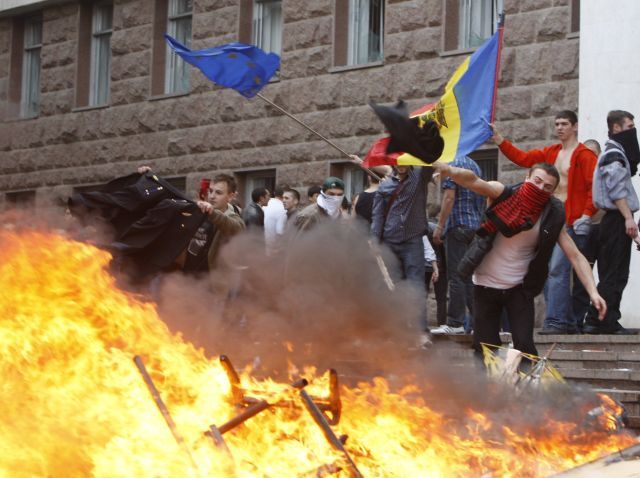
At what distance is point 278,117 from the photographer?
16781mm

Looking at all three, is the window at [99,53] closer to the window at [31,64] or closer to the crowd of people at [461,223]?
the window at [31,64]

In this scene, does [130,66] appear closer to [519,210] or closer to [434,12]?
[434,12]

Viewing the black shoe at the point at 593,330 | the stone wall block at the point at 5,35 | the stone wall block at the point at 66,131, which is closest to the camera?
the black shoe at the point at 593,330

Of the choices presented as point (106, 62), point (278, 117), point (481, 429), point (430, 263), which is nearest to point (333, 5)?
point (278, 117)

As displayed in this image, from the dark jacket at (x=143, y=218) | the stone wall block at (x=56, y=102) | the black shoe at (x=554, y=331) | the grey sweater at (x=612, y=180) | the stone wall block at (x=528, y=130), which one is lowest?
the black shoe at (x=554, y=331)

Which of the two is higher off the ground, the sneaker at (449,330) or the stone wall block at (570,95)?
the stone wall block at (570,95)

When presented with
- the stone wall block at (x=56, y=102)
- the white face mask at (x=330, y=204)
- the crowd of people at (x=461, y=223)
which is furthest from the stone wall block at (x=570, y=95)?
the stone wall block at (x=56, y=102)

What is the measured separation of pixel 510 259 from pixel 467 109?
6.53 feet

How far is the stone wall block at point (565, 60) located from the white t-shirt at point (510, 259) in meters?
6.42

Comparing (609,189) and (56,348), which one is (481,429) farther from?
(609,189)

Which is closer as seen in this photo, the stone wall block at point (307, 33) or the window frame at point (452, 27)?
the window frame at point (452, 27)

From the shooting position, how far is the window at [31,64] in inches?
829

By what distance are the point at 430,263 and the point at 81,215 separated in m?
3.34

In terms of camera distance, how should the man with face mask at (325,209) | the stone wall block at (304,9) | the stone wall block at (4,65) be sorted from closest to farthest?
the man with face mask at (325,209) < the stone wall block at (304,9) < the stone wall block at (4,65)
